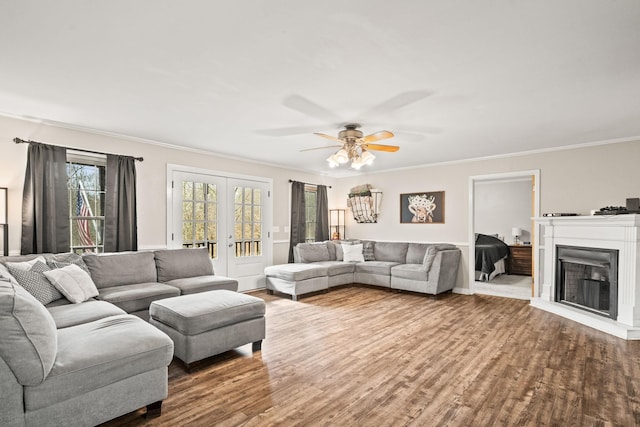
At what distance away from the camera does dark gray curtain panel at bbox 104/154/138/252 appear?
14.2ft

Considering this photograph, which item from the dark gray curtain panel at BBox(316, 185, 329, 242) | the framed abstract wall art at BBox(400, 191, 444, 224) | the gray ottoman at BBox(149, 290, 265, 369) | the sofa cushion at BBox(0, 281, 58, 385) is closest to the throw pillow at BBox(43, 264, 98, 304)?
the gray ottoman at BBox(149, 290, 265, 369)

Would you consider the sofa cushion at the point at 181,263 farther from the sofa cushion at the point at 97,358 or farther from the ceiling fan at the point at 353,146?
the ceiling fan at the point at 353,146

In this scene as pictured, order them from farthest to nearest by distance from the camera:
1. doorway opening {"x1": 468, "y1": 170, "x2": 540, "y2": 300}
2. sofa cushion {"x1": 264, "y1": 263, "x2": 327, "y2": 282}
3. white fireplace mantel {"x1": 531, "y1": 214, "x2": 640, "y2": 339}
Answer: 1. doorway opening {"x1": 468, "y1": 170, "x2": 540, "y2": 300}
2. sofa cushion {"x1": 264, "y1": 263, "x2": 327, "y2": 282}
3. white fireplace mantel {"x1": 531, "y1": 214, "x2": 640, "y2": 339}

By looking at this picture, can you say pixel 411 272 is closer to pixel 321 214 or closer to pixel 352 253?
pixel 352 253

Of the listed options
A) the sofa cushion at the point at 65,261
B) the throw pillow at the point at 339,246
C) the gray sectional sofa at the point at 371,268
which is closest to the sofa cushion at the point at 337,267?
the gray sectional sofa at the point at 371,268

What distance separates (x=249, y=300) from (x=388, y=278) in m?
3.45

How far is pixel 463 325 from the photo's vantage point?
4176mm

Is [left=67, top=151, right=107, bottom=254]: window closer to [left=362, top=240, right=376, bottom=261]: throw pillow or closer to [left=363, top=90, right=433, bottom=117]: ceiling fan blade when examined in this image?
[left=363, top=90, right=433, bottom=117]: ceiling fan blade

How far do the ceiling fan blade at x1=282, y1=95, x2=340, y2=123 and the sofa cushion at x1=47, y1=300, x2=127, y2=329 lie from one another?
234 cm

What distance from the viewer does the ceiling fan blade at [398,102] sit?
2979mm

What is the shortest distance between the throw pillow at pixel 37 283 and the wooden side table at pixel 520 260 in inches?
329

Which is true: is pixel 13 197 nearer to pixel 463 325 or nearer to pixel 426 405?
pixel 426 405

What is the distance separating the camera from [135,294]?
11.6 ft

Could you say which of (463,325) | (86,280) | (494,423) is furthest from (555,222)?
(86,280)
